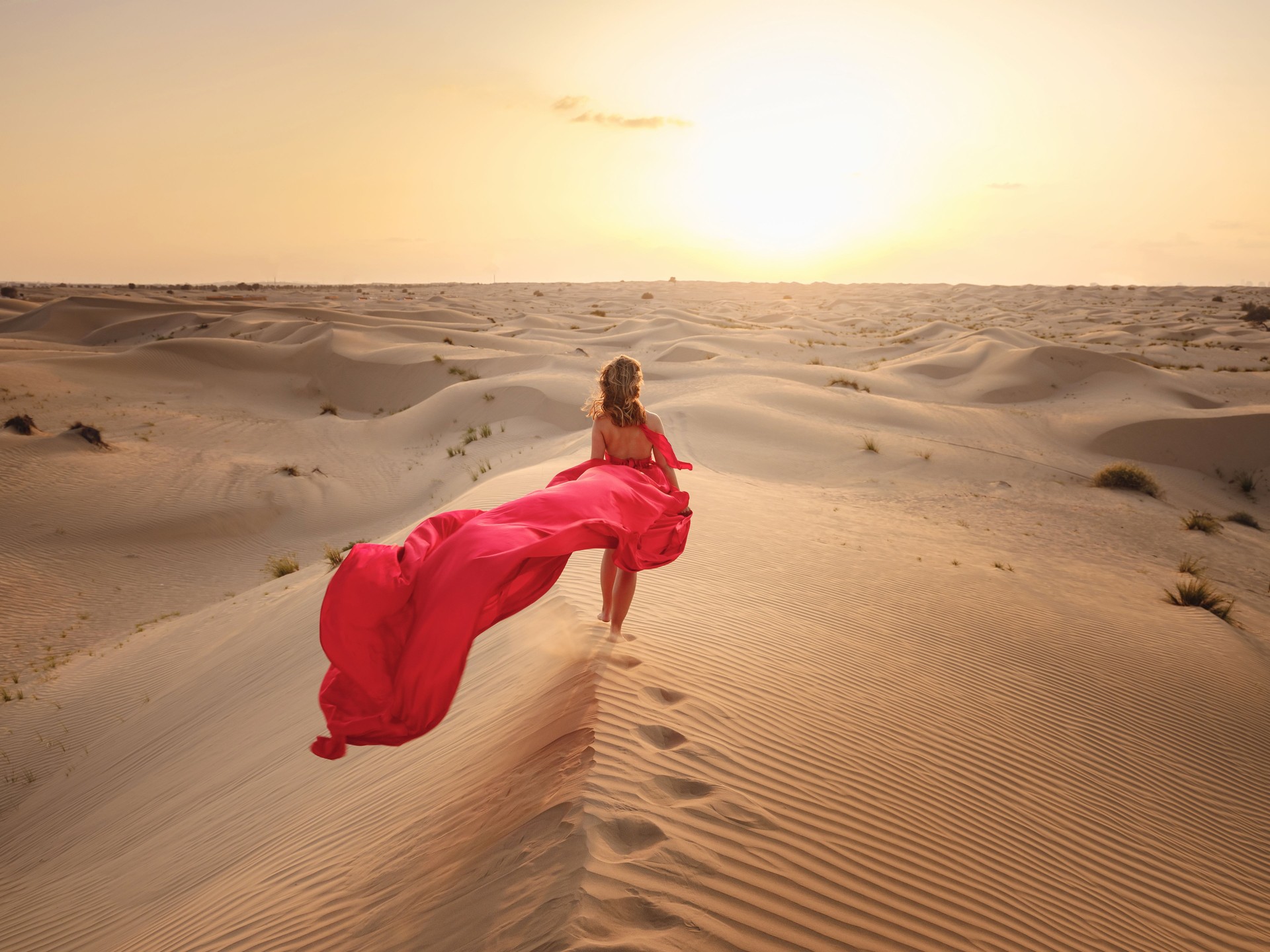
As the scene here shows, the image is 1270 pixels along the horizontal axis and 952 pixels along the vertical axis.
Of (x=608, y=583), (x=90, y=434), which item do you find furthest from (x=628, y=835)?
(x=90, y=434)

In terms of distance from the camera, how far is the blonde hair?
4.67 metres

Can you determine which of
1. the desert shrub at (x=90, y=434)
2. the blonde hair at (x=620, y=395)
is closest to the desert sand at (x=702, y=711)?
the desert shrub at (x=90, y=434)

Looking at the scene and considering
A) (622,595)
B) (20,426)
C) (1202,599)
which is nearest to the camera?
(622,595)

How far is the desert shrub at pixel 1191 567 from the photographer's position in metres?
8.52

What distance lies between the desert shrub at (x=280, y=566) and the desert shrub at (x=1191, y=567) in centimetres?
1184

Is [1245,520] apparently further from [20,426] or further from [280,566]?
[20,426]

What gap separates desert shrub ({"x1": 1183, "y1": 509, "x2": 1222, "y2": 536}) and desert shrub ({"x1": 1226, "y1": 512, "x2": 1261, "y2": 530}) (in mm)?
969

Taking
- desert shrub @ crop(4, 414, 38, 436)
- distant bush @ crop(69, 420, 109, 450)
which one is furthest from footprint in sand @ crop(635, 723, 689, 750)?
desert shrub @ crop(4, 414, 38, 436)

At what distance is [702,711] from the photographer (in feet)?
12.6

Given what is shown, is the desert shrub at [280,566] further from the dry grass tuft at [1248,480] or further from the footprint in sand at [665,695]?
the dry grass tuft at [1248,480]

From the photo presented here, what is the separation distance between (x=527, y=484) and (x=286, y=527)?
6.45 metres

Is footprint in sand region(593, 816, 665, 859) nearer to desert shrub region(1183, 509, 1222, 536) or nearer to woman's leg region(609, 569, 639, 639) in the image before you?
woman's leg region(609, 569, 639, 639)

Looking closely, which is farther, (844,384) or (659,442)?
(844,384)

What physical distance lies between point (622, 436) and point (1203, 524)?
10.1 meters
